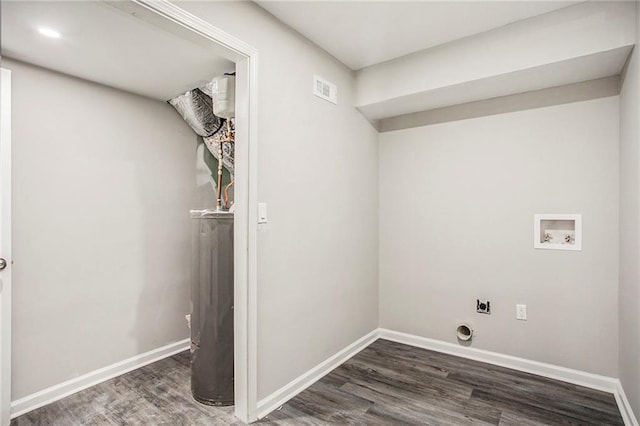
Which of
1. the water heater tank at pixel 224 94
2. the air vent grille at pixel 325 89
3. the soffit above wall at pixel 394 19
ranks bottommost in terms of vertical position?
the water heater tank at pixel 224 94

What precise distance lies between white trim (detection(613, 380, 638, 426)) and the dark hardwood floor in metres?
0.04

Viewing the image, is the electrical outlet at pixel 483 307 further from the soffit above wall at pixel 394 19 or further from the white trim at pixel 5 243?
the white trim at pixel 5 243

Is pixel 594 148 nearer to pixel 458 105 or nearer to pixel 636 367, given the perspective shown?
pixel 458 105

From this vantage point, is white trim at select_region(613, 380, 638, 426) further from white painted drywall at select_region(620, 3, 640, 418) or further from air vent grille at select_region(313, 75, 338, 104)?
air vent grille at select_region(313, 75, 338, 104)

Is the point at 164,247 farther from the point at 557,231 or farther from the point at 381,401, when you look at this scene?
the point at 557,231

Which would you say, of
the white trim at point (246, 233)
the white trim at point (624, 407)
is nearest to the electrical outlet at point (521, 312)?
the white trim at point (624, 407)

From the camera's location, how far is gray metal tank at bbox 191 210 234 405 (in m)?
2.24

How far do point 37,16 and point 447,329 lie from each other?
346cm

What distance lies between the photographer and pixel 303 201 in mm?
2432

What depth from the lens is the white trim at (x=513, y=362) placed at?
7.91 feet

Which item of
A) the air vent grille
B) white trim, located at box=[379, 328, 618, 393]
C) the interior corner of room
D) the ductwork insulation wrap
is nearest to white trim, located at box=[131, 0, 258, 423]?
the interior corner of room

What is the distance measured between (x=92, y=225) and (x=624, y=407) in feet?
12.2

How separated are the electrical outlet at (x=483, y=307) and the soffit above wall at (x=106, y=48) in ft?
8.65

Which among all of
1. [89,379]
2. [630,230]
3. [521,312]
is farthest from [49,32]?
[521,312]
